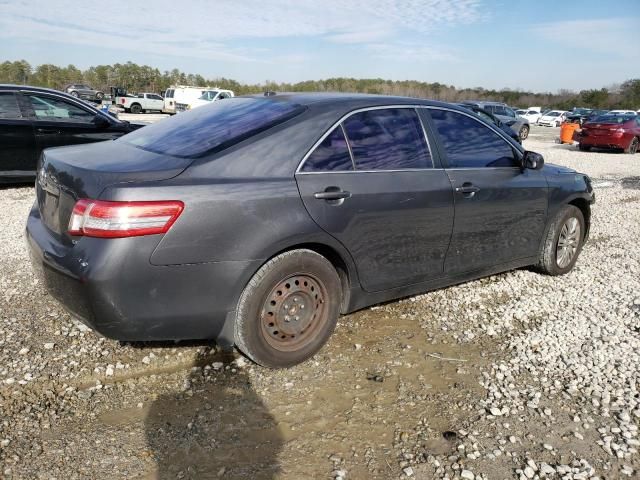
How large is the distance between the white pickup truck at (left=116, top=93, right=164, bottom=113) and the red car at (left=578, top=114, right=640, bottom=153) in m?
32.2

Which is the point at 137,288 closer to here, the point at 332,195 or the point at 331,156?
the point at 332,195

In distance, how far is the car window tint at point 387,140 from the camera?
11.0 ft

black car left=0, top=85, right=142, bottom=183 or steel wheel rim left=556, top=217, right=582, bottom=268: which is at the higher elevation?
black car left=0, top=85, right=142, bottom=183

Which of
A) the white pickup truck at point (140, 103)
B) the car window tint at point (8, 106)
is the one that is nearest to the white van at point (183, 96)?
the white pickup truck at point (140, 103)

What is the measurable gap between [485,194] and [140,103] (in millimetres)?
41309

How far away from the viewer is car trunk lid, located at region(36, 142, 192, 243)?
103 inches

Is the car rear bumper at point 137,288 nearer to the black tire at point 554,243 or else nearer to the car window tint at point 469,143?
the car window tint at point 469,143

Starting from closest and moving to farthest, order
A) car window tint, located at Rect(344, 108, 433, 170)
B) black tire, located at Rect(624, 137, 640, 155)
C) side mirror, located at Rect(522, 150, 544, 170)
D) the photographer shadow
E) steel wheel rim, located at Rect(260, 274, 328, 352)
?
the photographer shadow → steel wheel rim, located at Rect(260, 274, 328, 352) → car window tint, located at Rect(344, 108, 433, 170) → side mirror, located at Rect(522, 150, 544, 170) → black tire, located at Rect(624, 137, 640, 155)

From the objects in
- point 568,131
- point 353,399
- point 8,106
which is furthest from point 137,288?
point 568,131

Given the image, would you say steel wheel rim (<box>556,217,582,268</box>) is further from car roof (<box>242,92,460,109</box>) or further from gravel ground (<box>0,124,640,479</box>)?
car roof (<box>242,92,460,109</box>)

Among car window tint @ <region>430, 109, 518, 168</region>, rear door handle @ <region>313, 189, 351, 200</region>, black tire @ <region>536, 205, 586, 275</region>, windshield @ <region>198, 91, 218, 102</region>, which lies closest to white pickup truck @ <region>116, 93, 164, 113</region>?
windshield @ <region>198, 91, 218, 102</region>

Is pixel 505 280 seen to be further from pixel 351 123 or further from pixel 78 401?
pixel 78 401

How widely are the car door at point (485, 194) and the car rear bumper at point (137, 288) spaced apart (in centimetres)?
175

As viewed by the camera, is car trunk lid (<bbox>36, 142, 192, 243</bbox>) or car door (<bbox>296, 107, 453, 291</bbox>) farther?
car door (<bbox>296, 107, 453, 291</bbox>)
